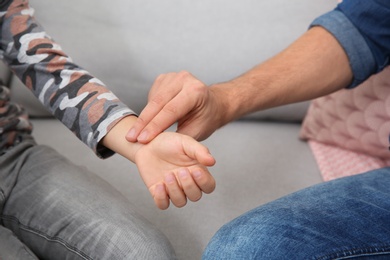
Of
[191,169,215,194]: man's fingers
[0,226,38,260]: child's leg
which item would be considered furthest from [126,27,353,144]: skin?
[0,226,38,260]: child's leg

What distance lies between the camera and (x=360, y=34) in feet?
3.24

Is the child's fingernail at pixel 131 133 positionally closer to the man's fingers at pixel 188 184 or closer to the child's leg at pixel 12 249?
the man's fingers at pixel 188 184

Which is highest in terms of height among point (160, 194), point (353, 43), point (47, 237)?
point (353, 43)

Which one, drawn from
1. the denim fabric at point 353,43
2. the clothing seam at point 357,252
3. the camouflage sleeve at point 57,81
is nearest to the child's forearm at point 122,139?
the camouflage sleeve at point 57,81

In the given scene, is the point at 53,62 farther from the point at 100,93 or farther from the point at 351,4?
the point at 351,4

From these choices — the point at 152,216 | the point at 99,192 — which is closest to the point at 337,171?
the point at 152,216

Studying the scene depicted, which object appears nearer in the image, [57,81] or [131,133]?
[131,133]

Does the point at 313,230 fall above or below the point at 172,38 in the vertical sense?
below

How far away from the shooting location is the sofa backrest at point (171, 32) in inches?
51.1

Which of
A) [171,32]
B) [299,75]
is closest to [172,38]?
[171,32]

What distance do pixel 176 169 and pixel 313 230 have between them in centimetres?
20

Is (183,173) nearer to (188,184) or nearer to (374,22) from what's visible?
(188,184)

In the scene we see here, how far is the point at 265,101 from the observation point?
3.11ft

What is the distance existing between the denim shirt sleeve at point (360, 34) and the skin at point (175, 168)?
1.48 ft
